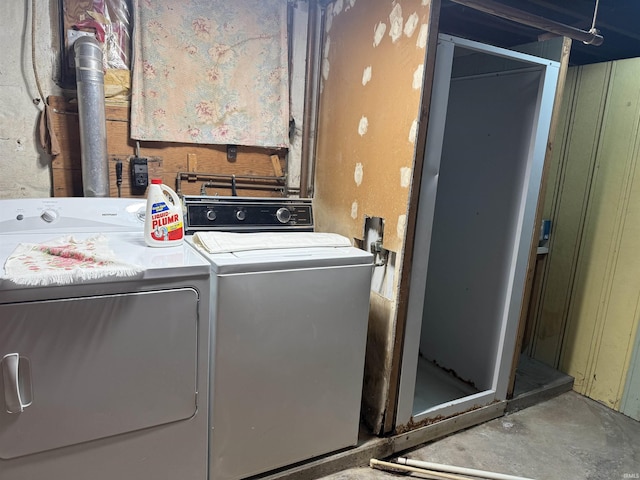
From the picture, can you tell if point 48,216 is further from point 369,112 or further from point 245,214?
point 369,112

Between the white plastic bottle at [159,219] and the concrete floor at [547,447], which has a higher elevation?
the white plastic bottle at [159,219]

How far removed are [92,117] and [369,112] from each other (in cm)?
124

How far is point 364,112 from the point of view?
2021mm

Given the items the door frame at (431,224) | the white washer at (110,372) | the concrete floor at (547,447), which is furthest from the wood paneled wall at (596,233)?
the white washer at (110,372)

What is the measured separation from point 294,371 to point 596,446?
5.39 ft

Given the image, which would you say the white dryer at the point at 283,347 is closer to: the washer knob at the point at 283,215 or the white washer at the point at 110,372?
the white washer at the point at 110,372

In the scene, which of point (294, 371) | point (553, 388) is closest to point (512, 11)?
point (294, 371)

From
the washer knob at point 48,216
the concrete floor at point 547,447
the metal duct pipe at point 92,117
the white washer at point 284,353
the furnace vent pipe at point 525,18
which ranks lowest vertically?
the concrete floor at point 547,447

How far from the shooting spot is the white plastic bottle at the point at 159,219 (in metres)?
1.54

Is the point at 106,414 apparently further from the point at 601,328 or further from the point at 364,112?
the point at 601,328

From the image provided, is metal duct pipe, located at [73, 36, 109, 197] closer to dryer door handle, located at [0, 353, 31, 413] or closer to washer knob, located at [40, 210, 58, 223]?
washer knob, located at [40, 210, 58, 223]

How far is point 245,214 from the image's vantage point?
2.07 m

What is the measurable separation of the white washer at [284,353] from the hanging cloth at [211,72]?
71cm

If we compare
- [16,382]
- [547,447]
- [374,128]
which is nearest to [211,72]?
[374,128]
